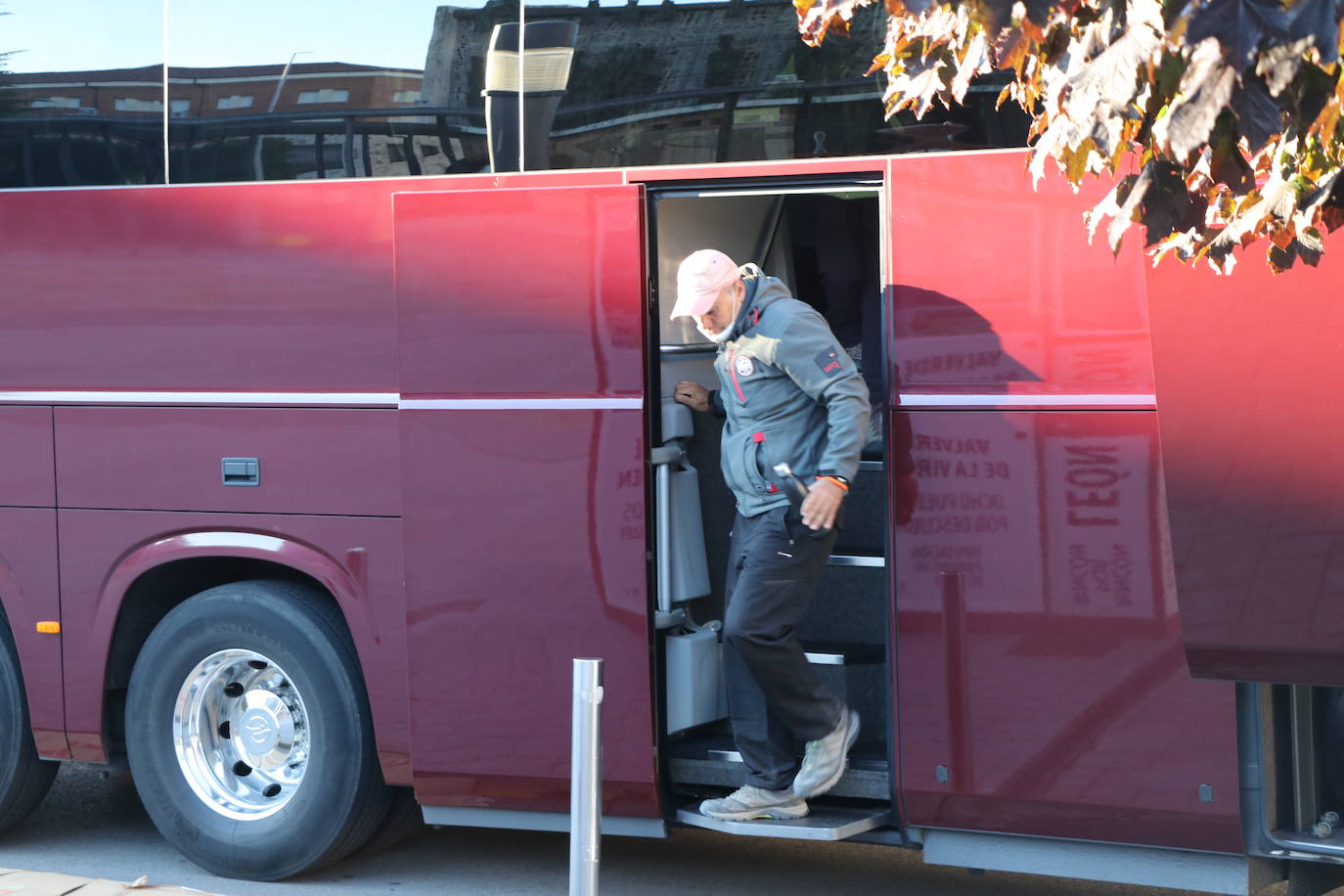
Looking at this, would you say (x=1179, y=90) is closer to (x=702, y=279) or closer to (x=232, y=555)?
(x=702, y=279)

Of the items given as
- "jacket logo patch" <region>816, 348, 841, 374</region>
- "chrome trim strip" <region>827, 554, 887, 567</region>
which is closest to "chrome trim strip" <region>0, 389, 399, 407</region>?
"jacket logo patch" <region>816, 348, 841, 374</region>

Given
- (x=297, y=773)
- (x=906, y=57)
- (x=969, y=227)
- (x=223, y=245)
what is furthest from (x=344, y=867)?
(x=906, y=57)

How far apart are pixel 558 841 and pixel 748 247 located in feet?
7.84

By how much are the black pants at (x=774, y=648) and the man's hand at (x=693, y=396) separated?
1.42 ft

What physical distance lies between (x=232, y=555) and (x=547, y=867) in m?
1.63

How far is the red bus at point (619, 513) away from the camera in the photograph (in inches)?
185

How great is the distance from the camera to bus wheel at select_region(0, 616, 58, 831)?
6.28 metres

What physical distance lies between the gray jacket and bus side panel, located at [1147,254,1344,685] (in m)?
0.98

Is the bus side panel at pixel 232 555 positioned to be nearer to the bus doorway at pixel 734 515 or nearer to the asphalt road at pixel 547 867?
the asphalt road at pixel 547 867

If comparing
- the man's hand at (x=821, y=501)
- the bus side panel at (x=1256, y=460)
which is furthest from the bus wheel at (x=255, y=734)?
the bus side panel at (x=1256, y=460)

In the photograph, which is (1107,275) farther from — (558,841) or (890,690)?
(558,841)

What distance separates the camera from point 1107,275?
470cm

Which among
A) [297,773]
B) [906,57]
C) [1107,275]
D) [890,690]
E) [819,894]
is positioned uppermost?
[906,57]

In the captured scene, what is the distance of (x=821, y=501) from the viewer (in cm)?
500
